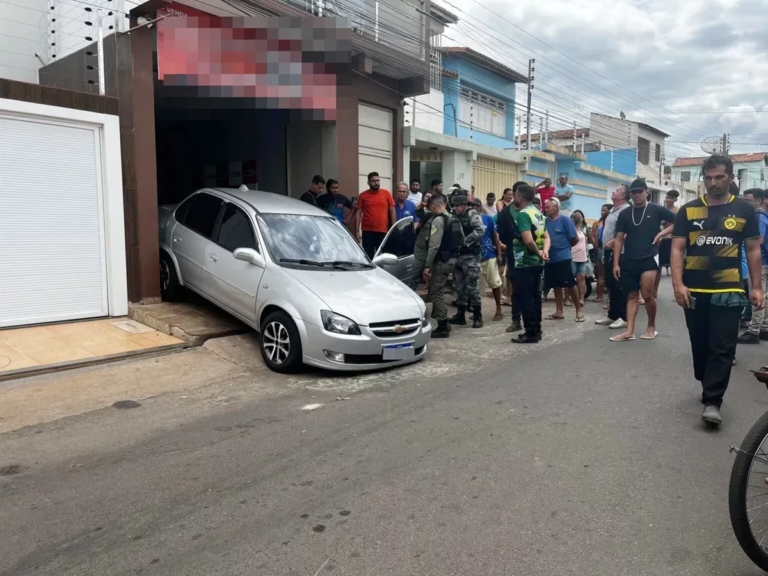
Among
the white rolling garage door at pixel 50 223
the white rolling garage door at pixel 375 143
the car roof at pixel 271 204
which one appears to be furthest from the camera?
the white rolling garage door at pixel 375 143

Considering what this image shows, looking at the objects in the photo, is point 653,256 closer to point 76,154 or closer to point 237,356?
point 237,356

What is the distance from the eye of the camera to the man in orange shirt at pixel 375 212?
10039mm

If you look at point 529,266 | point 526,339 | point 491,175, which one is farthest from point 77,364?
point 491,175

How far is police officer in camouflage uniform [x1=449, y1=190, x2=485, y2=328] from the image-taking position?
8.03m

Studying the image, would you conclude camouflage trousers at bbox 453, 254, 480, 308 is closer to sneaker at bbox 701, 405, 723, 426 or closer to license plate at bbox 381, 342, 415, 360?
license plate at bbox 381, 342, 415, 360

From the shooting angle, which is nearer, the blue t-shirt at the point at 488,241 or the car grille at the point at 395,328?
the car grille at the point at 395,328

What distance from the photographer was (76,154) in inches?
296

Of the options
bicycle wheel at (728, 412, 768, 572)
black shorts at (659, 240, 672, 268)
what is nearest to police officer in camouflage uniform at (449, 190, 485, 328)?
black shorts at (659, 240, 672, 268)

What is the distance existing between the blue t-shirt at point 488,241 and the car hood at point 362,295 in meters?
3.33

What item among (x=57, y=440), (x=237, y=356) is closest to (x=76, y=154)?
(x=237, y=356)

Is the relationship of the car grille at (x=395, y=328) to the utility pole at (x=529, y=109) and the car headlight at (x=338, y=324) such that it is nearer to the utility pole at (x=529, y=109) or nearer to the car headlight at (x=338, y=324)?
the car headlight at (x=338, y=324)

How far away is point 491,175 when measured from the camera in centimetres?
1752

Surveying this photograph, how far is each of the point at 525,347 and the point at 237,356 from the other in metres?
3.40

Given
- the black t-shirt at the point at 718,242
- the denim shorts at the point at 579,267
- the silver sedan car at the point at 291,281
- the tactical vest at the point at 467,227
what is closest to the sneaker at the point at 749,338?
the denim shorts at the point at 579,267
